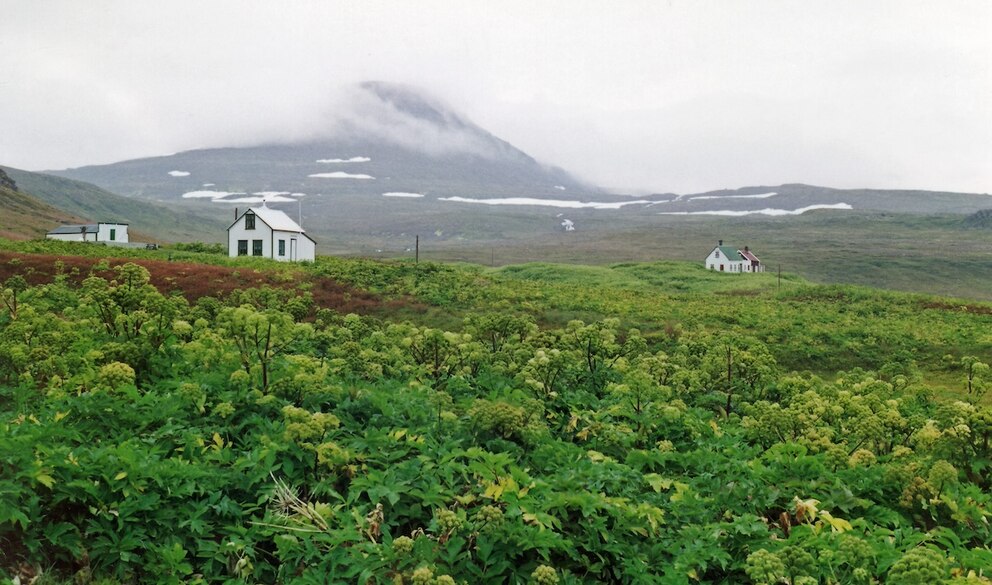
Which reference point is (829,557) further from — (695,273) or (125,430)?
(695,273)

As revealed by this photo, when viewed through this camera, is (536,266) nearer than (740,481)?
No

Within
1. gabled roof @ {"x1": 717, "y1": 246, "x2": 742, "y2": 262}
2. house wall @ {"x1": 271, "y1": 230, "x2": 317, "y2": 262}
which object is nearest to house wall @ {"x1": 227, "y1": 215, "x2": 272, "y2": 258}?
house wall @ {"x1": 271, "y1": 230, "x2": 317, "y2": 262}

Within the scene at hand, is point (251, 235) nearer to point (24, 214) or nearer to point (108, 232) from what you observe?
point (108, 232)

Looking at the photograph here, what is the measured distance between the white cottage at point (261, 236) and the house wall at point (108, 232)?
114ft

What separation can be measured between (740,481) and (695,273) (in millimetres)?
73451

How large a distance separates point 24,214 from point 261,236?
9981 centimetres

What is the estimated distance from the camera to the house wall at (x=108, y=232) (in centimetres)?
8506

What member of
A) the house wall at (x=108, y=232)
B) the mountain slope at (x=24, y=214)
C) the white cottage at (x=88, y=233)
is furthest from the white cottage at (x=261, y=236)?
the mountain slope at (x=24, y=214)

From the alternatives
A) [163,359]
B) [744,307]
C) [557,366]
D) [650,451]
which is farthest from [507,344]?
[744,307]

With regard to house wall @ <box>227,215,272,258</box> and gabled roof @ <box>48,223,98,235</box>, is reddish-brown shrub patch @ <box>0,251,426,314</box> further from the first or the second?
gabled roof @ <box>48,223,98,235</box>

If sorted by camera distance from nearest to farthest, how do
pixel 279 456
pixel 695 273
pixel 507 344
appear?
pixel 279 456 → pixel 507 344 → pixel 695 273

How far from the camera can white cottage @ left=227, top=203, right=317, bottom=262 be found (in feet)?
192

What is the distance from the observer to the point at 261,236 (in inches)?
2314

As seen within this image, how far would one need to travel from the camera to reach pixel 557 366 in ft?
35.0
